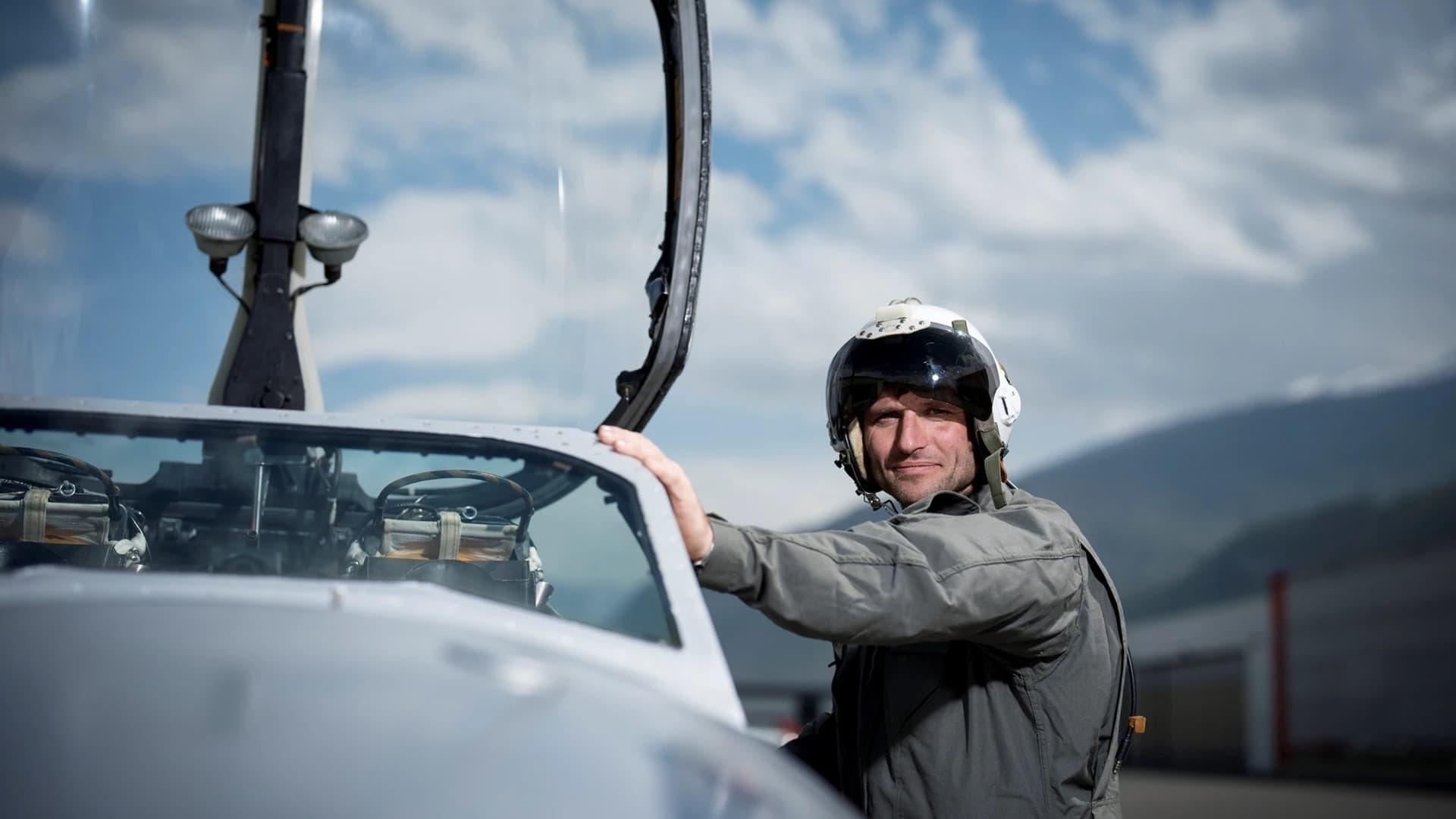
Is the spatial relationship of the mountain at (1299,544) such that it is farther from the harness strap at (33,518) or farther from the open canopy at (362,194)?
the harness strap at (33,518)

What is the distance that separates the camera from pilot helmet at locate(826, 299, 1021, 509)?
113 inches

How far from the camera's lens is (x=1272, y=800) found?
42.2 ft

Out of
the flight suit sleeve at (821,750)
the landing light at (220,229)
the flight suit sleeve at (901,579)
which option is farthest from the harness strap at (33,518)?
the flight suit sleeve at (821,750)

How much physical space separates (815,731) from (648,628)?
4.52 ft

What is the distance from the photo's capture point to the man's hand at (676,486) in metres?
2.03

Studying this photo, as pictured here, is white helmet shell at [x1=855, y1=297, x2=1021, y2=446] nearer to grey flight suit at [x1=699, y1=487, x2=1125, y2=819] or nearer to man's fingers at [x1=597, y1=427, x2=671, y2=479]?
grey flight suit at [x1=699, y1=487, x2=1125, y2=819]

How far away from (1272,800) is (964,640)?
40.5 ft

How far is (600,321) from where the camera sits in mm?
3621

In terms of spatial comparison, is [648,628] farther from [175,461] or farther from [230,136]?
[230,136]

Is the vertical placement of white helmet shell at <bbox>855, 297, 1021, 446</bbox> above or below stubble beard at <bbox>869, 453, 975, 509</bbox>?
above

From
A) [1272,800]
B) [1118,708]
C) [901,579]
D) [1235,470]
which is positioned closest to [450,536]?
[901,579]

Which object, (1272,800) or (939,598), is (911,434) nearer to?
(939,598)

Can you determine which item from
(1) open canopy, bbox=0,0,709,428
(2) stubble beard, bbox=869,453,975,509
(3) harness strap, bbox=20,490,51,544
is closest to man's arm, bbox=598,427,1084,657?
(2) stubble beard, bbox=869,453,975,509

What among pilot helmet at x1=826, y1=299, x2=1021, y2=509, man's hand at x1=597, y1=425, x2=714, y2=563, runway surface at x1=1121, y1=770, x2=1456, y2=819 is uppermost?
pilot helmet at x1=826, y1=299, x2=1021, y2=509
